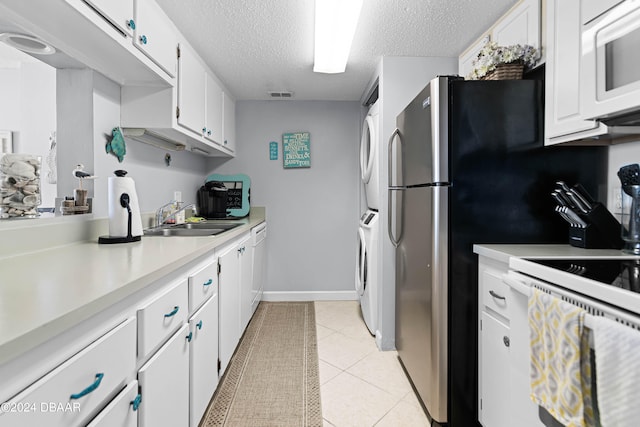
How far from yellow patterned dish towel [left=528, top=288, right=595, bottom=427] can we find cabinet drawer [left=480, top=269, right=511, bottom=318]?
9.8 inches

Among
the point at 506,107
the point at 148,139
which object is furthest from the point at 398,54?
the point at 148,139

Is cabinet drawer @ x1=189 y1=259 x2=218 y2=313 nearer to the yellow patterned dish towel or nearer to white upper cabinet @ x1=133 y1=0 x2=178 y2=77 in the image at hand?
white upper cabinet @ x1=133 y1=0 x2=178 y2=77

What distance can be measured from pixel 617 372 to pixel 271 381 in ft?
5.92

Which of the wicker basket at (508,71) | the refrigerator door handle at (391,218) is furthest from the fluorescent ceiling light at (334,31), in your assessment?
the refrigerator door handle at (391,218)

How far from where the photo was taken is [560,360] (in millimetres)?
916

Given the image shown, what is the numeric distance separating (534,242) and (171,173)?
264cm

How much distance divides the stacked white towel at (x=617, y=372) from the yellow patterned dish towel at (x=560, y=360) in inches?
2.7

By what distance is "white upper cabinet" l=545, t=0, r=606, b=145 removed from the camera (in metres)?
1.29

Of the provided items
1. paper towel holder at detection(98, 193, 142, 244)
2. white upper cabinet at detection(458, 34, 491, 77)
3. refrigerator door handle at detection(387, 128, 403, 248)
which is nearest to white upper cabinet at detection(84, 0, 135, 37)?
paper towel holder at detection(98, 193, 142, 244)

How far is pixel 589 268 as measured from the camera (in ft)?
3.45

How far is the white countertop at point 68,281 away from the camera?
0.57 meters

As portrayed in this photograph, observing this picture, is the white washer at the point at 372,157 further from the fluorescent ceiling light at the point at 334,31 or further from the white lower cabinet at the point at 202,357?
the white lower cabinet at the point at 202,357

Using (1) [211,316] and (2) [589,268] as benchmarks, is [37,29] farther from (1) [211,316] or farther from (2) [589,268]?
(2) [589,268]

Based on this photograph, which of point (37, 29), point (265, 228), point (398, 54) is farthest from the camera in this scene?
point (265, 228)
